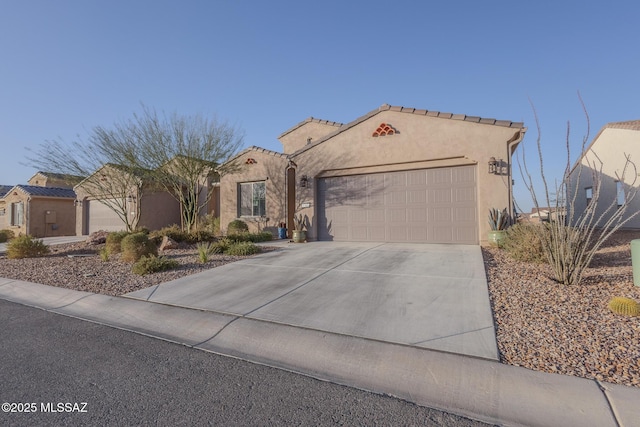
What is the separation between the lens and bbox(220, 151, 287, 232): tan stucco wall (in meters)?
14.4

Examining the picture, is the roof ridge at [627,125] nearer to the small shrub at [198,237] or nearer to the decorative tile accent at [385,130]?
the decorative tile accent at [385,130]

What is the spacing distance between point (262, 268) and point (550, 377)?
583 centimetres

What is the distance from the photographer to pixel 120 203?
1770cm

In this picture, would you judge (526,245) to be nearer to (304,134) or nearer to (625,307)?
(625,307)

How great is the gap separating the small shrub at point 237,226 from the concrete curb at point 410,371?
31.5 feet

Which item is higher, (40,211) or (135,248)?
(40,211)

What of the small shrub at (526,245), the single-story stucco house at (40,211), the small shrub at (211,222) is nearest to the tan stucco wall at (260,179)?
the small shrub at (211,222)

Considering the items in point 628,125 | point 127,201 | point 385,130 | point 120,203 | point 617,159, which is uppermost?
point 628,125

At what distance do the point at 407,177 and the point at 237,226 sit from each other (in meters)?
8.01

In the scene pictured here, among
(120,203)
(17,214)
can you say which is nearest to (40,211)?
(17,214)

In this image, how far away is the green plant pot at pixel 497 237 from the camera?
8979 mm

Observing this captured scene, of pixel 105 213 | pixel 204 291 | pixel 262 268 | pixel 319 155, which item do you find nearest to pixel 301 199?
pixel 319 155

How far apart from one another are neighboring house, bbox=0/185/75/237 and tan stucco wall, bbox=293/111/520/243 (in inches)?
822

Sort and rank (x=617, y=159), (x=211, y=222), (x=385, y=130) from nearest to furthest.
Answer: (x=385, y=130), (x=617, y=159), (x=211, y=222)
